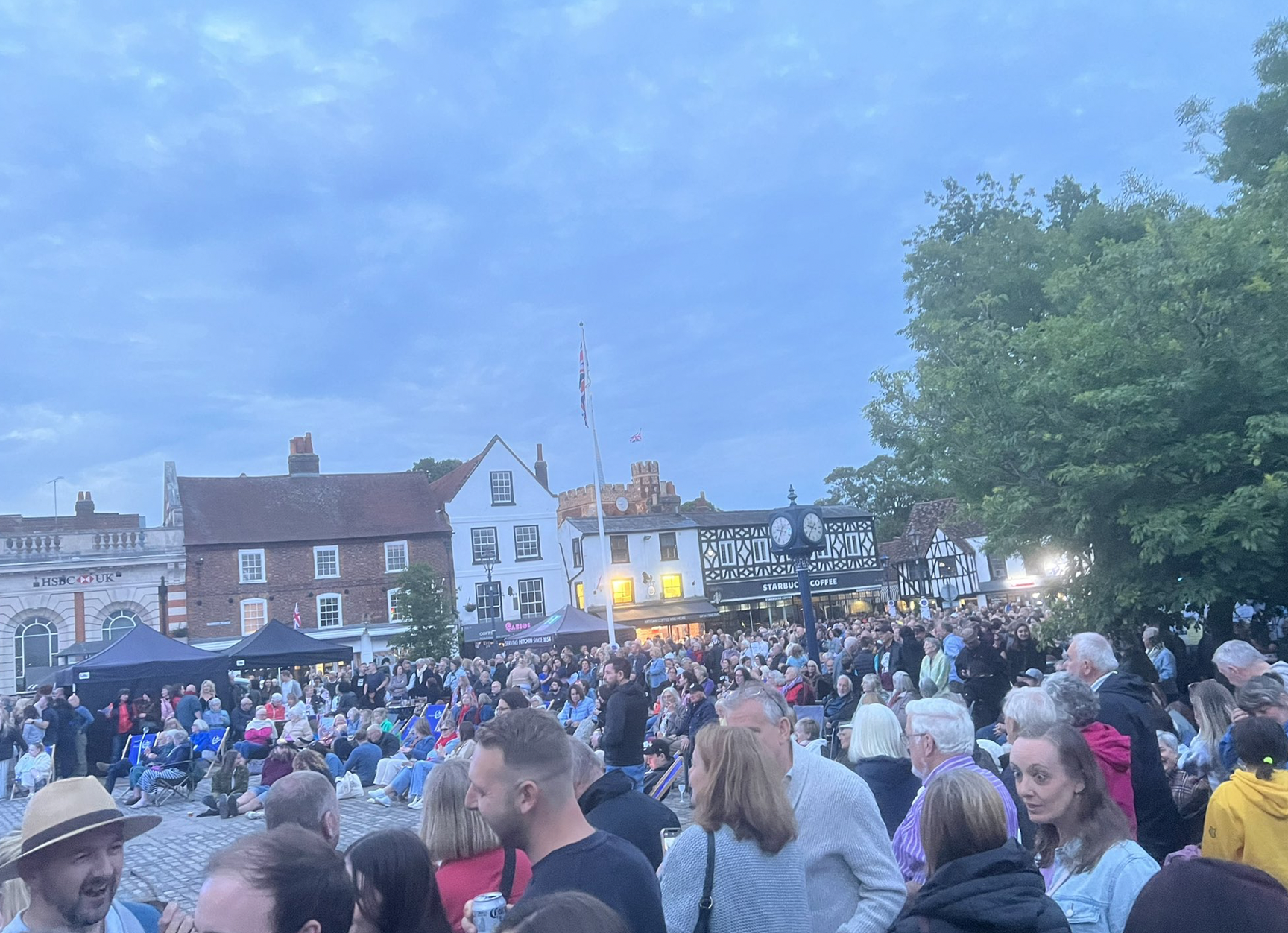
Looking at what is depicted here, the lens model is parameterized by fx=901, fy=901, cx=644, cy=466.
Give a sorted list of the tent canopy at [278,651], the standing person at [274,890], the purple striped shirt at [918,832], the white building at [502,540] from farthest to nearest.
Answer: the white building at [502,540] → the tent canopy at [278,651] → the purple striped shirt at [918,832] → the standing person at [274,890]

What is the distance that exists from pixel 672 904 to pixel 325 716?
20.5 m

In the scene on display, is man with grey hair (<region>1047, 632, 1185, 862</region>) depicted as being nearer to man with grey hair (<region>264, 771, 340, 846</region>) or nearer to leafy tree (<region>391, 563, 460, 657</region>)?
man with grey hair (<region>264, 771, 340, 846</region>)

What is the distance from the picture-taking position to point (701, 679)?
645 inches

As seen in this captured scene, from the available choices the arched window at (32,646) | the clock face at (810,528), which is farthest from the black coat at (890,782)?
the arched window at (32,646)

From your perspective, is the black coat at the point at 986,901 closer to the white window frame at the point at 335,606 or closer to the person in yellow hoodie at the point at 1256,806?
the person in yellow hoodie at the point at 1256,806

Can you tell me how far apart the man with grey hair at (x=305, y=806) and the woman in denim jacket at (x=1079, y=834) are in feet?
8.72

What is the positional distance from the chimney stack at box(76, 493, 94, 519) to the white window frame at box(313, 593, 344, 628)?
1055 cm

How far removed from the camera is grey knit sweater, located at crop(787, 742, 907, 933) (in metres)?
3.08

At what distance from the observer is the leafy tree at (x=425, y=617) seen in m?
34.4

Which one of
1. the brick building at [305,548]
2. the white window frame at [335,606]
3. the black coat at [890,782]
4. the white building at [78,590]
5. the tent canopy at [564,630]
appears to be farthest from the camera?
the white window frame at [335,606]

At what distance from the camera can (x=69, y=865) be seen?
296 centimetres

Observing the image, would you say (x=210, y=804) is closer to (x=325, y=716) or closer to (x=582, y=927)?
(x=325, y=716)

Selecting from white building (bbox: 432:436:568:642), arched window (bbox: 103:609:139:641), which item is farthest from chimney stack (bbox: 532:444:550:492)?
arched window (bbox: 103:609:139:641)

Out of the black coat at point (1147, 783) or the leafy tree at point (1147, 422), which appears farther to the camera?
the leafy tree at point (1147, 422)
